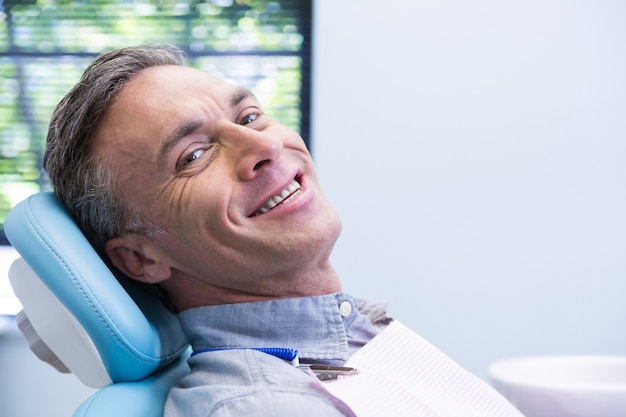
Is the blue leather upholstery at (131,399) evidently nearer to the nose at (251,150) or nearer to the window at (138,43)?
the nose at (251,150)

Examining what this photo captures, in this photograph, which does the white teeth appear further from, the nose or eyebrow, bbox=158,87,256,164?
eyebrow, bbox=158,87,256,164

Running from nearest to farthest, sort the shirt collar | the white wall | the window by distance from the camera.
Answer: the shirt collar
the white wall
the window

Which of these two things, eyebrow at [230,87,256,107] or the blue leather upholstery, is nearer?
the blue leather upholstery

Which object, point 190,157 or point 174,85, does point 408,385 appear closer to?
point 190,157

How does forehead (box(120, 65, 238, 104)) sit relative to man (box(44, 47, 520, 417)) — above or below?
above

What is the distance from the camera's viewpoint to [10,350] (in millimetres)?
2574

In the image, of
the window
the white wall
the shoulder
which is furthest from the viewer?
the window

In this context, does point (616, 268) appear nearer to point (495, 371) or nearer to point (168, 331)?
point (495, 371)

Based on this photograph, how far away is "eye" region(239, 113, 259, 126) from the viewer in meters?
1.27

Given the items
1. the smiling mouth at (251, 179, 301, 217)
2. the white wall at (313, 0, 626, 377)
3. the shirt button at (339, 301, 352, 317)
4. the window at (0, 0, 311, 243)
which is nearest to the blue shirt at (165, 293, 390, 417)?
the shirt button at (339, 301, 352, 317)

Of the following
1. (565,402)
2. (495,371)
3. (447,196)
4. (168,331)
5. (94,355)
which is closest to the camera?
(94,355)

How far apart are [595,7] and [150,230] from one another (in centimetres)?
198

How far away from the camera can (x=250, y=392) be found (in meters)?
0.94

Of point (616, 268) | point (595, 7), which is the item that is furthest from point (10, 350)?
point (595, 7)
